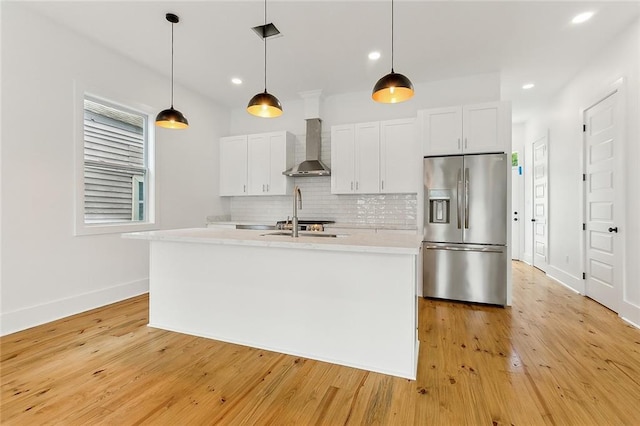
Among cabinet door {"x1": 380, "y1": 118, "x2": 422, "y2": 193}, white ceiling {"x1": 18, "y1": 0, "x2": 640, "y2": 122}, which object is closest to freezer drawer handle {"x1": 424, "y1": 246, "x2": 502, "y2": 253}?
cabinet door {"x1": 380, "y1": 118, "x2": 422, "y2": 193}

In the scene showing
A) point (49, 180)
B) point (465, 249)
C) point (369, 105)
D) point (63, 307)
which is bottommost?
point (63, 307)

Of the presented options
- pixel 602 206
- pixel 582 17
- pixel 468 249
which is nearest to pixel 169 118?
pixel 468 249

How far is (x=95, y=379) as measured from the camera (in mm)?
2027

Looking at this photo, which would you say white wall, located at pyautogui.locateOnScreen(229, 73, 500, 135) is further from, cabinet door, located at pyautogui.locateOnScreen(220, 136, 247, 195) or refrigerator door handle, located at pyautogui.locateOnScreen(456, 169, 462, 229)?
refrigerator door handle, located at pyautogui.locateOnScreen(456, 169, 462, 229)

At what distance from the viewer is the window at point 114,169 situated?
349 cm

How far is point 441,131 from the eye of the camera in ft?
13.0

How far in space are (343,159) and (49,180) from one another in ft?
11.6

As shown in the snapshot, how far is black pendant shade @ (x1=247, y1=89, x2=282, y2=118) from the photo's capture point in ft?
8.46

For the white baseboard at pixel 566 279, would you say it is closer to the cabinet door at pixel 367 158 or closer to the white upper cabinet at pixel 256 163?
the cabinet door at pixel 367 158

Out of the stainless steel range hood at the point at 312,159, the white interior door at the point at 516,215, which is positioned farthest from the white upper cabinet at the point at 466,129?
the white interior door at the point at 516,215

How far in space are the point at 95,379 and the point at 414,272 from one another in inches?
89.9

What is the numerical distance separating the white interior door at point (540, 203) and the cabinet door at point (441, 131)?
264cm

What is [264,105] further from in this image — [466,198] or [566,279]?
[566,279]

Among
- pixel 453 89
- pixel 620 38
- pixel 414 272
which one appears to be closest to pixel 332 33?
pixel 453 89
